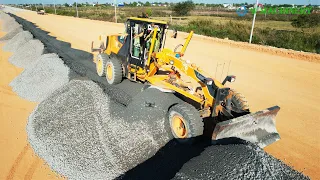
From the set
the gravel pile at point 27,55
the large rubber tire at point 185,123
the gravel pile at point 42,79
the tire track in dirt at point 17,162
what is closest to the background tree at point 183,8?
the gravel pile at point 27,55

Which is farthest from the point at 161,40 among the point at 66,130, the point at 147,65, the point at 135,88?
the point at 66,130

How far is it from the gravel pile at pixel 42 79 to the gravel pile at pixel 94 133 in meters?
1.49

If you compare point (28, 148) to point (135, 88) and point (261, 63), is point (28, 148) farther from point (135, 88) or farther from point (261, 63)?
point (261, 63)

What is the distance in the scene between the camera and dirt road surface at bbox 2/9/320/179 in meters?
5.45

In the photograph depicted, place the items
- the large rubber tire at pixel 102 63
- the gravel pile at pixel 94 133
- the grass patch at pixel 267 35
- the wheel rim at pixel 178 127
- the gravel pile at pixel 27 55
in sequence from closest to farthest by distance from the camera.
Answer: the gravel pile at pixel 94 133 → the wheel rim at pixel 178 127 → the large rubber tire at pixel 102 63 → the gravel pile at pixel 27 55 → the grass patch at pixel 267 35

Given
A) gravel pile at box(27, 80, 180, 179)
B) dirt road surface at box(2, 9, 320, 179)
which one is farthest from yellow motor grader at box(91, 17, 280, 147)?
dirt road surface at box(2, 9, 320, 179)

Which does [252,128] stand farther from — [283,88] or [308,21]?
[308,21]

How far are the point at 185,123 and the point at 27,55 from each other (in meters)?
11.2

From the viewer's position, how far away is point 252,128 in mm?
4828

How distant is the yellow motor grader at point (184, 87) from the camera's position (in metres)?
4.84

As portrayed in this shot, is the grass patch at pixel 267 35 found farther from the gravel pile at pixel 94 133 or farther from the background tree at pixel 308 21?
the gravel pile at pixel 94 133

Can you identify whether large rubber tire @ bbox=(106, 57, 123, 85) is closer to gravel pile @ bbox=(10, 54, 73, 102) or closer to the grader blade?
gravel pile @ bbox=(10, 54, 73, 102)

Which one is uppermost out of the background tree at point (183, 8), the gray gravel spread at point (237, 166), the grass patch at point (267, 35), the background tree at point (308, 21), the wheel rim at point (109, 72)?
the background tree at point (183, 8)

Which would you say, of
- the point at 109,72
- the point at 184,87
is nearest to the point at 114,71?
the point at 109,72
